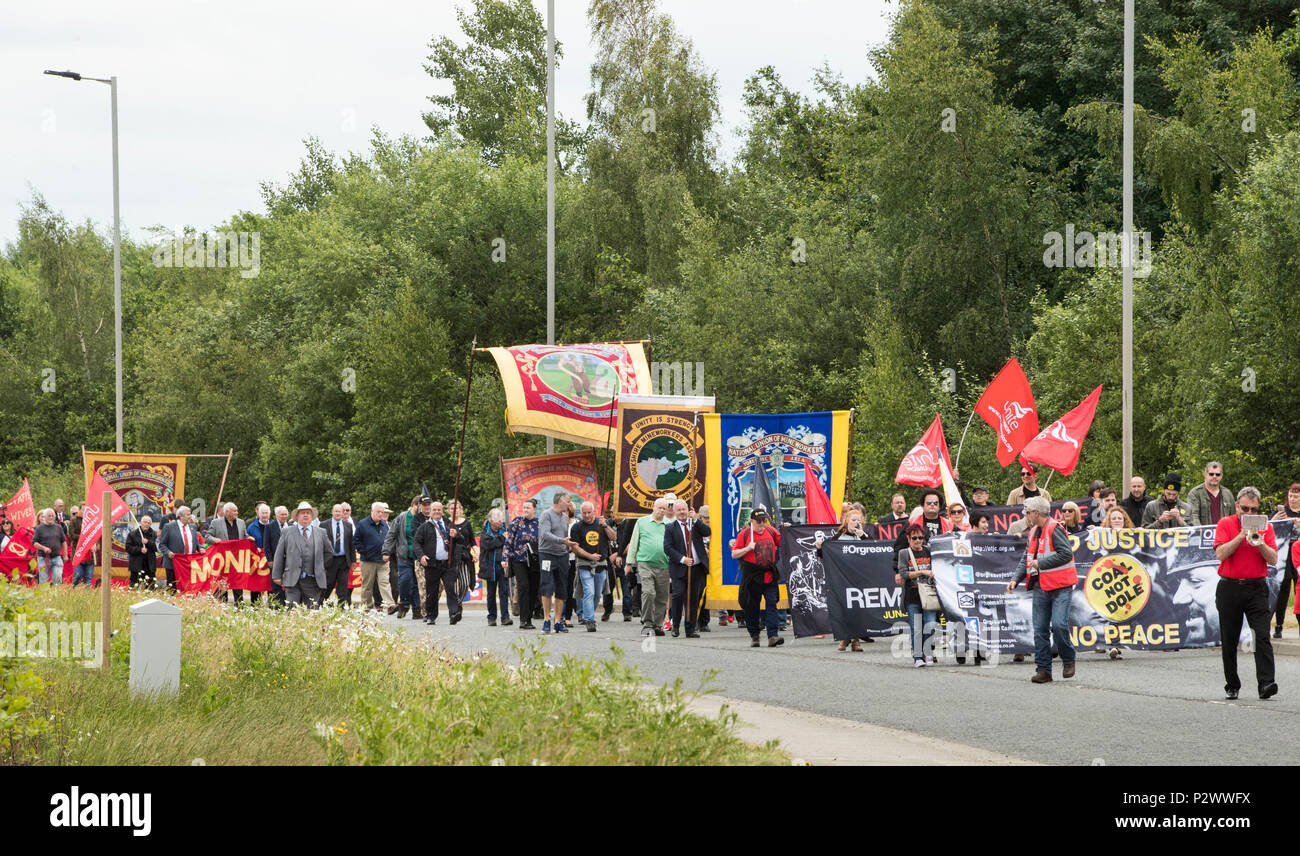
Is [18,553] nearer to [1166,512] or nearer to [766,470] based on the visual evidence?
[766,470]

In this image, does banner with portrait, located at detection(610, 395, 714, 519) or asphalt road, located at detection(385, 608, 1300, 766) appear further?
banner with portrait, located at detection(610, 395, 714, 519)

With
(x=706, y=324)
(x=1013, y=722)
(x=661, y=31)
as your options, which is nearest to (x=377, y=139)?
(x=661, y=31)

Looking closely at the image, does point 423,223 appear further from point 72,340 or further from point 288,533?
point 288,533

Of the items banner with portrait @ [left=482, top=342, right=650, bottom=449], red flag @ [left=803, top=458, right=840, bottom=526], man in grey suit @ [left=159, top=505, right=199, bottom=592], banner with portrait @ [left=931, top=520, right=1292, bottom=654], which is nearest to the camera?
banner with portrait @ [left=931, top=520, right=1292, bottom=654]

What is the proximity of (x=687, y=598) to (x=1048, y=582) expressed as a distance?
7082mm

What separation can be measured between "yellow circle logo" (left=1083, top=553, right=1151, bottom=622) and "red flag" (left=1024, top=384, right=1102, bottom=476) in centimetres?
449

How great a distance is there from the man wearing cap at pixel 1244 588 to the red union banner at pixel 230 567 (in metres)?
15.3

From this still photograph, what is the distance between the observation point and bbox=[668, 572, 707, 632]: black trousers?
68.4 ft

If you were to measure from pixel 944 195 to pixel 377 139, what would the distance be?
2766 centimetres

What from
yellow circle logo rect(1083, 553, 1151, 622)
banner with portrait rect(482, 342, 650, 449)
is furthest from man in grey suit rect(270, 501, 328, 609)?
yellow circle logo rect(1083, 553, 1151, 622)

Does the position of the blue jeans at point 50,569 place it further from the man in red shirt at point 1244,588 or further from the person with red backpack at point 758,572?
the man in red shirt at point 1244,588

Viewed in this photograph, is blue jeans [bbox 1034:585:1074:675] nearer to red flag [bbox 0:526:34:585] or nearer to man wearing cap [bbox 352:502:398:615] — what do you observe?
man wearing cap [bbox 352:502:398:615]

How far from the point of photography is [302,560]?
71.6 feet
